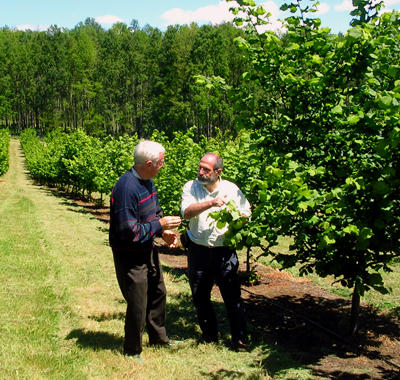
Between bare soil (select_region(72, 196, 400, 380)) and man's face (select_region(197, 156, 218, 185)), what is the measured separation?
168cm

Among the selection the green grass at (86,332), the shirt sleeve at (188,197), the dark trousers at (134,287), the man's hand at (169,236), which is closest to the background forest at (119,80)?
the green grass at (86,332)

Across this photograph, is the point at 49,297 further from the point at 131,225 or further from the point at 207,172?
the point at 207,172

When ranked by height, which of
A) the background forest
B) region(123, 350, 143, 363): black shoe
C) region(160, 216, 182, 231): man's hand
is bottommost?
region(123, 350, 143, 363): black shoe

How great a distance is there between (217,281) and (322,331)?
1.49m

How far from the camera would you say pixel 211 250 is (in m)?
4.07

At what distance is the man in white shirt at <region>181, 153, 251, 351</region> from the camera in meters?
4.01

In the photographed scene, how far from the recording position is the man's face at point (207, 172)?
397cm

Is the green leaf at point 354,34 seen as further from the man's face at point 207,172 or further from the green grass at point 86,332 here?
the green grass at point 86,332

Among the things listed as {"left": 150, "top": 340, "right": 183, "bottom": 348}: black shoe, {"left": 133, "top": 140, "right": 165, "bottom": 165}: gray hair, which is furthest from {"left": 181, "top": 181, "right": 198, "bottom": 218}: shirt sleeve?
{"left": 150, "top": 340, "right": 183, "bottom": 348}: black shoe

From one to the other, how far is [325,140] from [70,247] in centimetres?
646

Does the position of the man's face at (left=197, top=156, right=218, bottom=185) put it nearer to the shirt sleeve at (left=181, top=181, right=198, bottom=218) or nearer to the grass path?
the shirt sleeve at (left=181, top=181, right=198, bottom=218)

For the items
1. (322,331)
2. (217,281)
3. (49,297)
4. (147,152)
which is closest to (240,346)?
(217,281)

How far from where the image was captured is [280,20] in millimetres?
4156

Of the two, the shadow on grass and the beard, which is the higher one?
the beard
